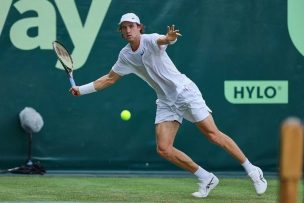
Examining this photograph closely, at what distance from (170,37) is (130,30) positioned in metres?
0.64

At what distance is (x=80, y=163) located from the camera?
10336 mm

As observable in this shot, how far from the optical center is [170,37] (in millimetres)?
6926

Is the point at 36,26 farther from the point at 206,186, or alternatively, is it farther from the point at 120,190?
the point at 206,186

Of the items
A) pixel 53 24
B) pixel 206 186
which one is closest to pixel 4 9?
pixel 53 24

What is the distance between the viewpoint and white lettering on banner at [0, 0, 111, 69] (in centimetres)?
1012

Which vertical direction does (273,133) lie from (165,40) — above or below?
below

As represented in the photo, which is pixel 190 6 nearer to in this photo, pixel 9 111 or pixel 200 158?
pixel 200 158

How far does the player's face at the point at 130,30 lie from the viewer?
7.44m

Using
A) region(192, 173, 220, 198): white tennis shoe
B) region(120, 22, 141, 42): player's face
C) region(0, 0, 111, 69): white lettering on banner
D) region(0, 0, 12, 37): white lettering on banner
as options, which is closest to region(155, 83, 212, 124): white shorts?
region(192, 173, 220, 198): white tennis shoe

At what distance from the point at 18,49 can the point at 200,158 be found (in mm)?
2652

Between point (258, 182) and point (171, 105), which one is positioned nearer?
point (258, 182)

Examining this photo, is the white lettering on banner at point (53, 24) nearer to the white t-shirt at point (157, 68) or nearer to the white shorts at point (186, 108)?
the white t-shirt at point (157, 68)

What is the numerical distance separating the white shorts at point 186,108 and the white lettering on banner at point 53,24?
287 cm

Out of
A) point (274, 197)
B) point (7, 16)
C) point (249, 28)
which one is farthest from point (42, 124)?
point (274, 197)
